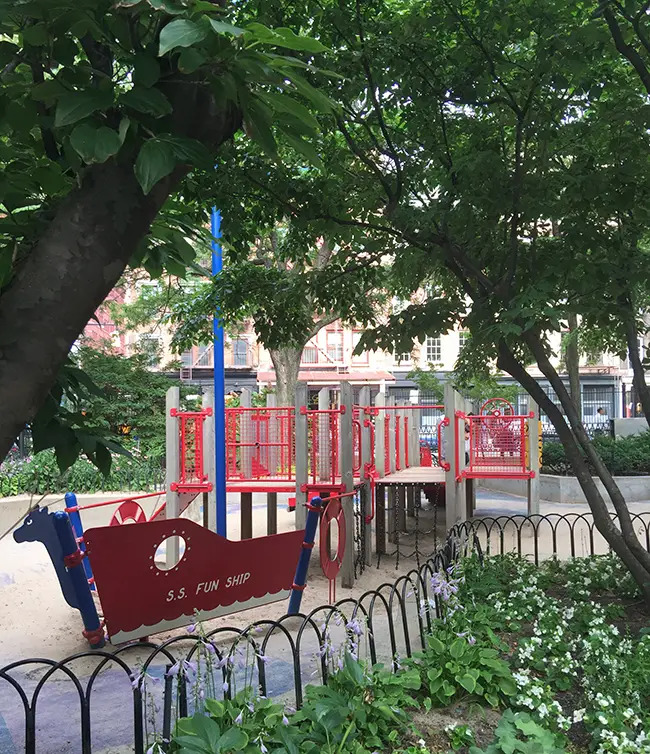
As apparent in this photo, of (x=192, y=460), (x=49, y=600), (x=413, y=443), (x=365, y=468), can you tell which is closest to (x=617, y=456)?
(x=413, y=443)

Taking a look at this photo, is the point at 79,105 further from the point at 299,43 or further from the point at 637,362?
the point at 637,362

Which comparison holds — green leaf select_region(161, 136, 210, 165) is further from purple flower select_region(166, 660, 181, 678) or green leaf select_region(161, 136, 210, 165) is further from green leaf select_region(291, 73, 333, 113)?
purple flower select_region(166, 660, 181, 678)

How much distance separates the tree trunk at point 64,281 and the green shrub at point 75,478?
1182 cm

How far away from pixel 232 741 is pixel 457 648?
1.59 m

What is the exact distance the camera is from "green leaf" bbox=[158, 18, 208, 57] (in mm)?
1290

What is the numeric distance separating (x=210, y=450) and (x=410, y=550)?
3531mm

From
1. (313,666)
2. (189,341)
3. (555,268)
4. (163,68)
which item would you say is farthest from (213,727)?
(189,341)

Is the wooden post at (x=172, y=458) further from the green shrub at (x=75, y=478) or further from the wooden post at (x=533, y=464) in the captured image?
the wooden post at (x=533, y=464)

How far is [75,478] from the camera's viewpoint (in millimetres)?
13672

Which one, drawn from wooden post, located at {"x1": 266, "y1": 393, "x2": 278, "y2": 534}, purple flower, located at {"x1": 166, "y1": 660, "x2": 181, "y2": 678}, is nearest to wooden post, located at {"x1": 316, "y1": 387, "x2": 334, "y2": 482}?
wooden post, located at {"x1": 266, "y1": 393, "x2": 278, "y2": 534}

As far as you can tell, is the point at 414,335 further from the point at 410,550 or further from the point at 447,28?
the point at 410,550

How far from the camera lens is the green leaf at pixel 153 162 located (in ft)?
4.76

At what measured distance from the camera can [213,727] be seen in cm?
251

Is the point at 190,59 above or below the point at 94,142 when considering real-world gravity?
above
